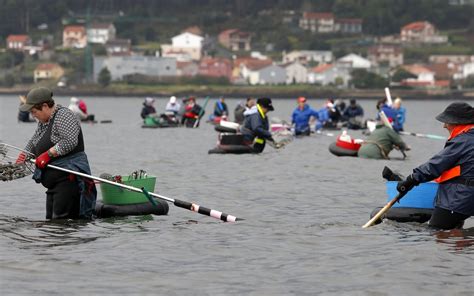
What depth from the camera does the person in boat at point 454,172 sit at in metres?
16.1

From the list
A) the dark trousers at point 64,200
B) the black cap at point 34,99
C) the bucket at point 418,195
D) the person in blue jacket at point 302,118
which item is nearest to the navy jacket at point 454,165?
the bucket at point 418,195

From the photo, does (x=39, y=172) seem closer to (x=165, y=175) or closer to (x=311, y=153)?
(x=165, y=175)

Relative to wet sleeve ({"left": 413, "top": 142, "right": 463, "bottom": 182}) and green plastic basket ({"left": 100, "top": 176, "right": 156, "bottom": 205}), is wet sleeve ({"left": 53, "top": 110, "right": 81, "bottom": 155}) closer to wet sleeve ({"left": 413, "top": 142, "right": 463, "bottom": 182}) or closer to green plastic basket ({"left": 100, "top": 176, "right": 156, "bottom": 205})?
green plastic basket ({"left": 100, "top": 176, "right": 156, "bottom": 205})

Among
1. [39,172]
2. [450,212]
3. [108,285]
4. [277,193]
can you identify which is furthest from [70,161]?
[277,193]

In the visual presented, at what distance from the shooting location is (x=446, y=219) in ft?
54.1

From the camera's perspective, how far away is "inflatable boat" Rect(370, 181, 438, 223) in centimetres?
1742

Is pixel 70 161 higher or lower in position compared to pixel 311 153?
higher

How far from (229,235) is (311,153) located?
76.3 ft

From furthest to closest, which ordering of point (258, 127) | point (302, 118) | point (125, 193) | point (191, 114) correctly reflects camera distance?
point (191, 114)
point (302, 118)
point (258, 127)
point (125, 193)

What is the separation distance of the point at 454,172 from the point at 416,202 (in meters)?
1.61

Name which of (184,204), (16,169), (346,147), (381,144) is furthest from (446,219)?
(346,147)

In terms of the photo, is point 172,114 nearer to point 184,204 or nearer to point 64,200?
point 64,200

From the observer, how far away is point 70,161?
17.3 m

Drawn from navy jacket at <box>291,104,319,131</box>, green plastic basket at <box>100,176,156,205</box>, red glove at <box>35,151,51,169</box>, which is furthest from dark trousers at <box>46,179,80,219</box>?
navy jacket at <box>291,104,319,131</box>
